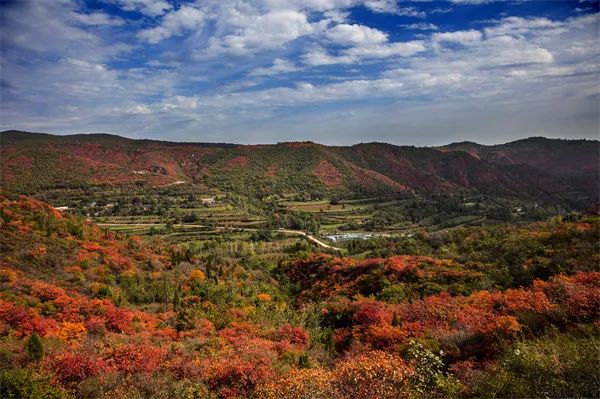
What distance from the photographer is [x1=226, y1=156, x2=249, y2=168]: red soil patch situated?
17900 centimetres

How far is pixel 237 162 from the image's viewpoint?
595 feet

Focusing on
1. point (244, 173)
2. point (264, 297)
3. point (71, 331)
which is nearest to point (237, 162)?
point (244, 173)

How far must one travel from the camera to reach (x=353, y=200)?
143 m

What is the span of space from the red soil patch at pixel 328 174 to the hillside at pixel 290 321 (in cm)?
11647

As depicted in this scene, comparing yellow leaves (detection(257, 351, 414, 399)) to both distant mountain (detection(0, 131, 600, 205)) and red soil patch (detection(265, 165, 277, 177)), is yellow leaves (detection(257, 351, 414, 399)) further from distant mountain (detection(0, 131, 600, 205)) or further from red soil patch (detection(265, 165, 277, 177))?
red soil patch (detection(265, 165, 277, 177))

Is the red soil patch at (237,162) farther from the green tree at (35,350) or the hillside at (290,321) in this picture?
the green tree at (35,350)

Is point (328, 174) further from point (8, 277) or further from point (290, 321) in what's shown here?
point (8, 277)

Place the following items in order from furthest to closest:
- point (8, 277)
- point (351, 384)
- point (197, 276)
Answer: point (197, 276)
point (8, 277)
point (351, 384)

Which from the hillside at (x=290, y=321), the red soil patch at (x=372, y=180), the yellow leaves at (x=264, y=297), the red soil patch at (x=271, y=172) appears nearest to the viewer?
the hillside at (x=290, y=321)

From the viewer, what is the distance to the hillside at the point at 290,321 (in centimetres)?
1062

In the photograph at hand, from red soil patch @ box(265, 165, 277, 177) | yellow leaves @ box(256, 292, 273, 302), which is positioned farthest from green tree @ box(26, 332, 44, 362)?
red soil patch @ box(265, 165, 277, 177)

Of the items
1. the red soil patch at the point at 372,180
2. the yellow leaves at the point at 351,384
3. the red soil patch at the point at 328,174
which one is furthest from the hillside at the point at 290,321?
the red soil patch at the point at 372,180

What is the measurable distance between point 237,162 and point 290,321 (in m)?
158

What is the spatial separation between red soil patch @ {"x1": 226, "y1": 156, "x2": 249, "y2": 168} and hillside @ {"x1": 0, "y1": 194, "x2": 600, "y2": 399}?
131165mm
